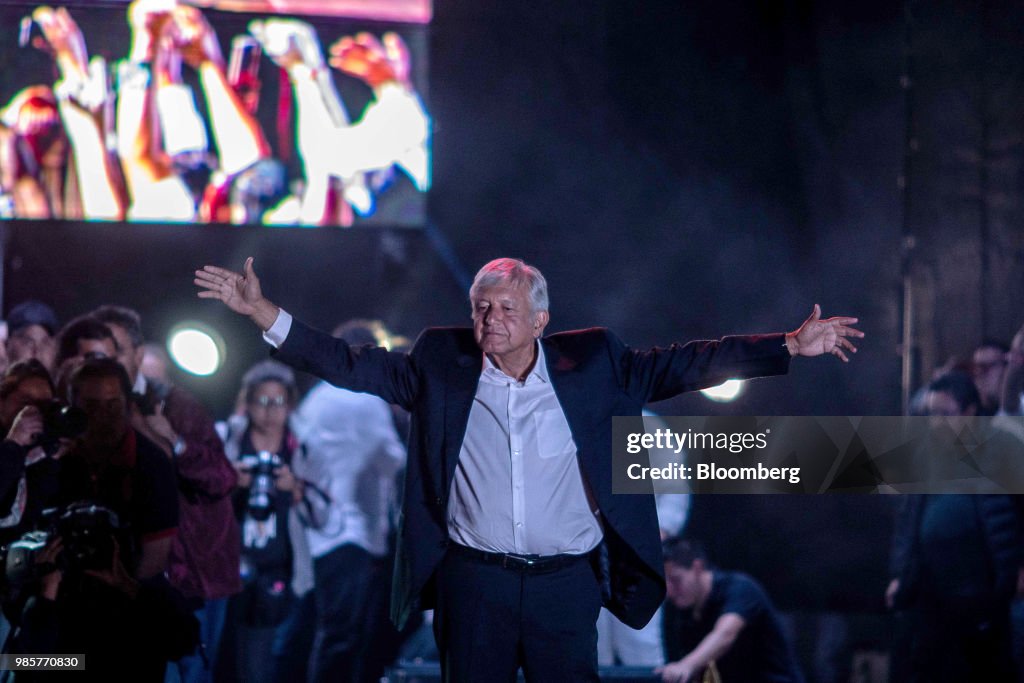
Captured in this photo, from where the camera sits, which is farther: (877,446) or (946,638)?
(877,446)

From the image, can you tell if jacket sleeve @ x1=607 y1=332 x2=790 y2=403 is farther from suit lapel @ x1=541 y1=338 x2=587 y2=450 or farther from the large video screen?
the large video screen

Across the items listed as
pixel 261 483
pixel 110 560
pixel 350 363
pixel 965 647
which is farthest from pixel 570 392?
pixel 965 647

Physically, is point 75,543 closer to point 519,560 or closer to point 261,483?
point 261,483

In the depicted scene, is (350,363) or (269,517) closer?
(350,363)

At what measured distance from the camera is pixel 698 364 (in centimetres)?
280

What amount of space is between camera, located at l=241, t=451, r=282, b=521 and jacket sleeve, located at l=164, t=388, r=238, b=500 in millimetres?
472

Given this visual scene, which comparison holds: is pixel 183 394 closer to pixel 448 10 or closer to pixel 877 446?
pixel 448 10

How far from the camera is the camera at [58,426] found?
3.46 metres

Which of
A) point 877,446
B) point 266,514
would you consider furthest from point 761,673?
point 266,514

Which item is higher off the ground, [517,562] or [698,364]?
[698,364]

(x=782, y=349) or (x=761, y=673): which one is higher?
(x=782, y=349)

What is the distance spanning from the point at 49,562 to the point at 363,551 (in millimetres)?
1633

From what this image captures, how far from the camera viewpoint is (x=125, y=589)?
136 inches

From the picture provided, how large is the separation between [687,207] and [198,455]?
2533 millimetres
